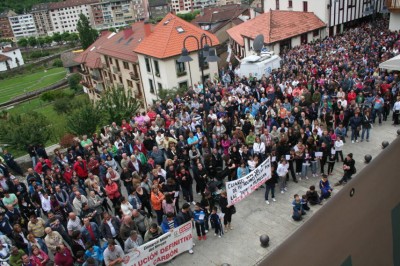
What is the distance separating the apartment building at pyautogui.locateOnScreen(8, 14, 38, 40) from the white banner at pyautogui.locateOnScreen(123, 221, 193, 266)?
178m

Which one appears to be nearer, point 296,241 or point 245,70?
point 296,241

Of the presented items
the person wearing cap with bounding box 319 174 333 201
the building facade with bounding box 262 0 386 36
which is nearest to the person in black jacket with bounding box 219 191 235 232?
the person wearing cap with bounding box 319 174 333 201

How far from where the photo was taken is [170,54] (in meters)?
32.8

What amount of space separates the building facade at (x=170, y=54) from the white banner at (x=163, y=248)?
2422cm

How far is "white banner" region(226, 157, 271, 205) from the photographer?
10492 mm

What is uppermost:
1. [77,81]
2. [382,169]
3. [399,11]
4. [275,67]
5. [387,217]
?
[382,169]

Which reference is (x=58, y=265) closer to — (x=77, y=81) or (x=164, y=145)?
(x=164, y=145)

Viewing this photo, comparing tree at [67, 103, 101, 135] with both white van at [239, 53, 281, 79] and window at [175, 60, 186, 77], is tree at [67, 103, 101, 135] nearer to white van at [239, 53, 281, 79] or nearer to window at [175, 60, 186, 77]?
white van at [239, 53, 281, 79]

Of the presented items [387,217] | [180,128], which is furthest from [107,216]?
[387,217]

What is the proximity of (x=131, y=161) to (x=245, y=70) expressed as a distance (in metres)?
14.4

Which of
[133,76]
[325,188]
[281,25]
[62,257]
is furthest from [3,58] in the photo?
[325,188]

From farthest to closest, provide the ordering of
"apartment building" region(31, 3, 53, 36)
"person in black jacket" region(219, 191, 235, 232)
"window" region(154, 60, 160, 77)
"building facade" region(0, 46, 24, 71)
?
1. "apartment building" region(31, 3, 53, 36)
2. "building facade" region(0, 46, 24, 71)
3. "window" region(154, 60, 160, 77)
4. "person in black jacket" region(219, 191, 235, 232)

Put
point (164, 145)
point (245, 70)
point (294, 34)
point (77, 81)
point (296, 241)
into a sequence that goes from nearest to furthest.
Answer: point (296, 241) → point (164, 145) → point (245, 70) → point (294, 34) → point (77, 81)

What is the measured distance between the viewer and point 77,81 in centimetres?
7388
